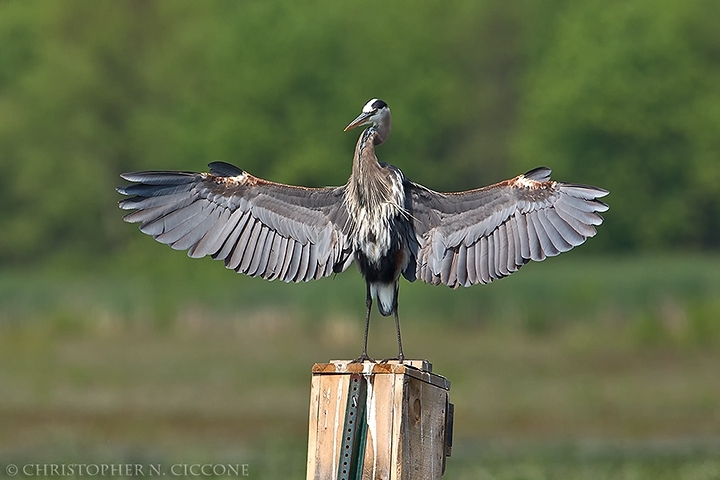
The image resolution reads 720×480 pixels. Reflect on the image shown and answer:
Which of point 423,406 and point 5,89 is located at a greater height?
point 5,89

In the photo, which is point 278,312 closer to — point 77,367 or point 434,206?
point 77,367

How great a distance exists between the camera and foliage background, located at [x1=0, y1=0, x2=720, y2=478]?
21.9 metres

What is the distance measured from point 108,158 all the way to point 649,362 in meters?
27.3

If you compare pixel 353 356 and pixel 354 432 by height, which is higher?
pixel 353 356

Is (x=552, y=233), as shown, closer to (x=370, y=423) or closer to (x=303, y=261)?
(x=303, y=261)

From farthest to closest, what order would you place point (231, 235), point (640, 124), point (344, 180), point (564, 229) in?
point (640, 124), point (344, 180), point (231, 235), point (564, 229)

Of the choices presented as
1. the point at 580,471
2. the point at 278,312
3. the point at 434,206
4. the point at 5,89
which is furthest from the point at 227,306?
the point at 5,89

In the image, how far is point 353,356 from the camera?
24.2 metres

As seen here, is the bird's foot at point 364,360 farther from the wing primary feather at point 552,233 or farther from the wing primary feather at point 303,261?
the wing primary feather at point 552,233

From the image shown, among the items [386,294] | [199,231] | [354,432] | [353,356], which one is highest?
[353,356]

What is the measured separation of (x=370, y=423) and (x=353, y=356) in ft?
57.4

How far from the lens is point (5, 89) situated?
50.2 m

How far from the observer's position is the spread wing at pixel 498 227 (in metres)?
8.58

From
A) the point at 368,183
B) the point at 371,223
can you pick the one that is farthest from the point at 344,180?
the point at 371,223
